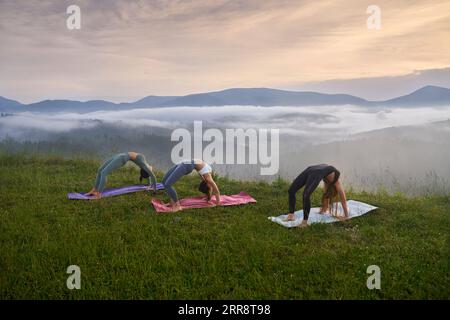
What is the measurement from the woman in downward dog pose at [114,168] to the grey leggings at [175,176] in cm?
133

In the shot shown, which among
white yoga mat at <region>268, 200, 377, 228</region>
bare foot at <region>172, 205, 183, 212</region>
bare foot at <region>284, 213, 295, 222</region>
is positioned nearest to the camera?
white yoga mat at <region>268, 200, 377, 228</region>

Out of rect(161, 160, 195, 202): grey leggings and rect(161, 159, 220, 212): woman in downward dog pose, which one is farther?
rect(161, 159, 220, 212): woman in downward dog pose

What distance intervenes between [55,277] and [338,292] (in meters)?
4.25

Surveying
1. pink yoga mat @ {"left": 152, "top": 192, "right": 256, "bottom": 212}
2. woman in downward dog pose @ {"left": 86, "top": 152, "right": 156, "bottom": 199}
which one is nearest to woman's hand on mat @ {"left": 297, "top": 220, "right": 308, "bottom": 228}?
pink yoga mat @ {"left": 152, "top": 192, "right": 256, "bottom": 212}

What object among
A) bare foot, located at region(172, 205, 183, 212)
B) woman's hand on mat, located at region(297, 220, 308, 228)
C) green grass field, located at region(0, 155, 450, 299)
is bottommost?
green grass field, located at region(0, 155, 450, 299)

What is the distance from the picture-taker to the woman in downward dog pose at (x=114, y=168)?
1094 centimetres

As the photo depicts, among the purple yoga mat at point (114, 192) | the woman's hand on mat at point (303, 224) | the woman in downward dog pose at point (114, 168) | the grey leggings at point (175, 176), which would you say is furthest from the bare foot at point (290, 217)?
the purple yoga mat at point (114, 192)

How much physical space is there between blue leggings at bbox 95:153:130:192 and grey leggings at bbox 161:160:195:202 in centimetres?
183

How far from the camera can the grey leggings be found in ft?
31.6

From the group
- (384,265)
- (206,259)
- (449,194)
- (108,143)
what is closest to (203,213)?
(206,259)

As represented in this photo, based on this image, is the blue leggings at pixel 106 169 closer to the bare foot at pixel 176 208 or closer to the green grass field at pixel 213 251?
the green grass field at pixel 213 251

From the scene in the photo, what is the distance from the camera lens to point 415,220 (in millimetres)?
8805

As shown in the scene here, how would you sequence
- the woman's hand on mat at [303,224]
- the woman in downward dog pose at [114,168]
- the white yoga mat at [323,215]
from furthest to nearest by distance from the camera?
the woman in downward dog pose at [114,168]
the white yoga mat at [323,215]
the woman's hand on mat at [303,224]

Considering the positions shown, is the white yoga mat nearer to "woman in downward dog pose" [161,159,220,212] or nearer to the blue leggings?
"woman in downward dog pose" [161,159,220,212]
